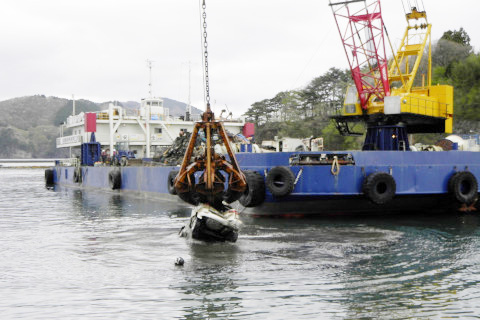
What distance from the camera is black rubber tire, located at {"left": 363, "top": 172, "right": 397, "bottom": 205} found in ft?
55.8

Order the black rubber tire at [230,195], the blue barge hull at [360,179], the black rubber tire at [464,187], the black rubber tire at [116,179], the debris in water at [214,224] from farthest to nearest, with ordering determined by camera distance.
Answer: the black rubber tire at [116,179] < the black rubber tire at [464,187] < the blue barge hull at [360,179] < the black rubber tire at [230,195] < the debris in water at [214,224]

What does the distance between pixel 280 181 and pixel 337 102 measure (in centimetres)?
5483

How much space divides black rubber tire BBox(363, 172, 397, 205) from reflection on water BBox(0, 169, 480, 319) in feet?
2.63

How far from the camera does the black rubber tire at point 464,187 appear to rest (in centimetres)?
1792

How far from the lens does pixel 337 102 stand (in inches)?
2773

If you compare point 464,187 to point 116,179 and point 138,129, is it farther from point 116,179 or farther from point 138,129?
point 138,129

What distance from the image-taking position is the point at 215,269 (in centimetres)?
1070

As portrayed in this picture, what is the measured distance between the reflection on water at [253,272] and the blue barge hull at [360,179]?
78 centimetres

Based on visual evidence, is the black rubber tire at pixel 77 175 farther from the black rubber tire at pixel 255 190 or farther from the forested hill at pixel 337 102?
the black rubber tire at pixel 255 190

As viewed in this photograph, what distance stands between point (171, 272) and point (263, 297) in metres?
2.44

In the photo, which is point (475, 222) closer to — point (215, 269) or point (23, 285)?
point (215, 269)

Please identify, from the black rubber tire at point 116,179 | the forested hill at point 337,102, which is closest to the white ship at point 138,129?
the black rubber tire at point 116,179

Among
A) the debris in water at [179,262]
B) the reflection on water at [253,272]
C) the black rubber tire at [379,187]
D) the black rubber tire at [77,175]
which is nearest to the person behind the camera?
the reflection on water at [253,272]

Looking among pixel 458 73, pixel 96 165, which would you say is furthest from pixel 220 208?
pixel 458 73
